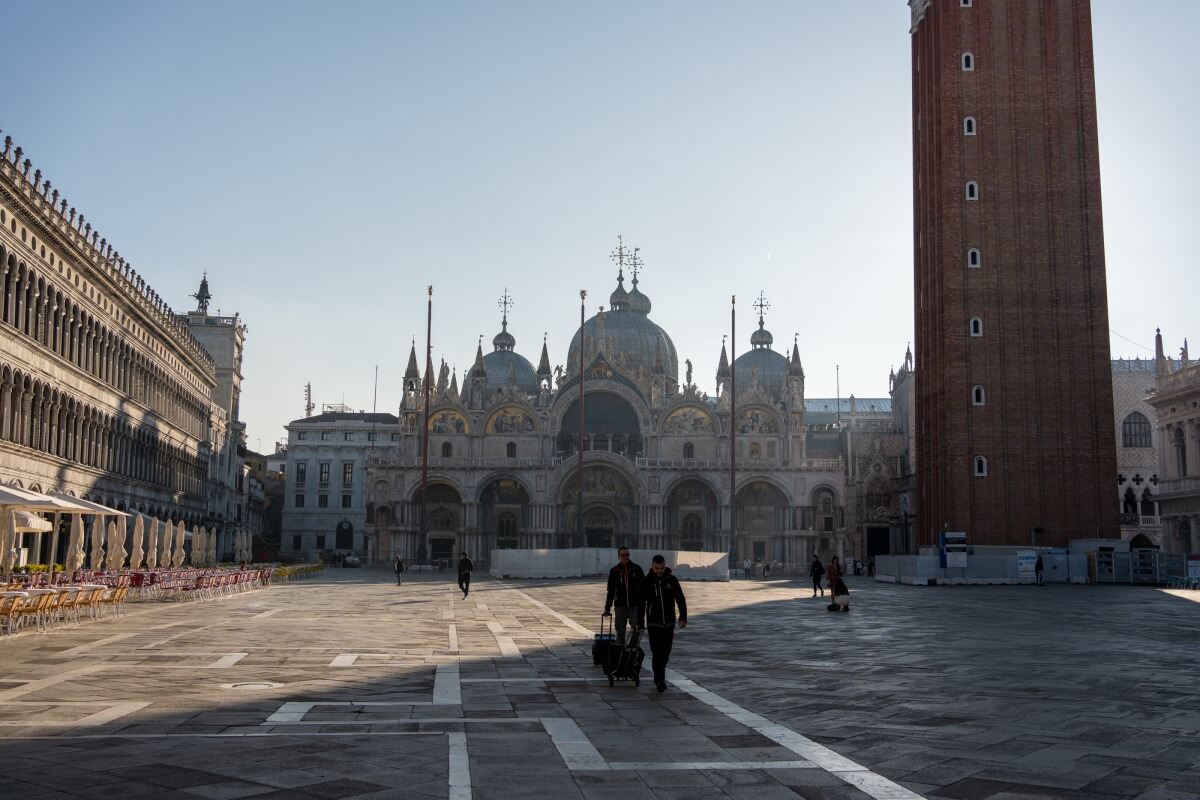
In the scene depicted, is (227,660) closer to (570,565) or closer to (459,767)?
(459,767)

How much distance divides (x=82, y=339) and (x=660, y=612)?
35.5 metres

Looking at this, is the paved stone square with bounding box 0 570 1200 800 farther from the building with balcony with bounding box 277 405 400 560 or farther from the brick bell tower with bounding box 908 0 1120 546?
the building with balcony with bounding box 277 405 400 560

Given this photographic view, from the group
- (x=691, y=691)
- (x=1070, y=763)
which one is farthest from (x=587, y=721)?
(x=1070, y=763)

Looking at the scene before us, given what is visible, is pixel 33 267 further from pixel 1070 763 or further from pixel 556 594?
pixel 1070 763

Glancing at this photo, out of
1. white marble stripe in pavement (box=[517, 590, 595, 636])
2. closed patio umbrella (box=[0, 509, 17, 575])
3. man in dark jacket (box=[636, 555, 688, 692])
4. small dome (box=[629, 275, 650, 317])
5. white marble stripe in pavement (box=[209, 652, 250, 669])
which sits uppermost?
small dome (box=[629, 275, 650, 317])

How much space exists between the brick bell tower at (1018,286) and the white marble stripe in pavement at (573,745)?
4079 cm

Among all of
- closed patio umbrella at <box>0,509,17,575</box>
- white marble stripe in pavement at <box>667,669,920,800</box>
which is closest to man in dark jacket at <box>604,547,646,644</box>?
white marble stripe in pavement at <box>667,669,920,800</box>

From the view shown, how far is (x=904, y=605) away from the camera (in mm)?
30953

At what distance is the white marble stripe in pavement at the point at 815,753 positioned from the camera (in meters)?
7.73

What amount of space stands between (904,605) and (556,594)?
11.5 m

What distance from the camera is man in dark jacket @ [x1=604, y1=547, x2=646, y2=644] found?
45.4ft

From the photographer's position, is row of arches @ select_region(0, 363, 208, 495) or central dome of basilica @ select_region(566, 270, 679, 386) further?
central dome of basilica @ select_region(566, 270, 679, 386)

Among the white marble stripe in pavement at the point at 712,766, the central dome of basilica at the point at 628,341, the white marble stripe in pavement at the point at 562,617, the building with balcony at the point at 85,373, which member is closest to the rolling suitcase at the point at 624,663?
the white marble stripe in pavement at the point at 712,766

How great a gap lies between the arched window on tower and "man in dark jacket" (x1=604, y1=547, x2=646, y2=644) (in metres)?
67.0
